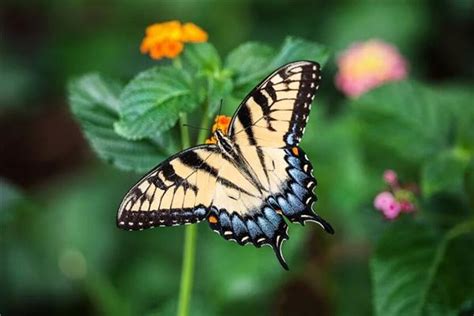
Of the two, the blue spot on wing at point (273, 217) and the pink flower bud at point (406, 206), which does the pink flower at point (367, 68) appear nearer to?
the pink flower bud at point (406, 206)

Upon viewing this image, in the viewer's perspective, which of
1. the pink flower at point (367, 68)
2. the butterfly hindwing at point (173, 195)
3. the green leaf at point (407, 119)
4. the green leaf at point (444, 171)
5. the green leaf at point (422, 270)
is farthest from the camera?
the pink flower at point (367, 68)

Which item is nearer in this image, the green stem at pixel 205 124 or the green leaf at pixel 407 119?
the green stem at pixel 205 124

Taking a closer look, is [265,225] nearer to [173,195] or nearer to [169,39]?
[173,195]

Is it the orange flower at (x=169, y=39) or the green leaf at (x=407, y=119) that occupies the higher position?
the orange flower at (x=169, y=39)

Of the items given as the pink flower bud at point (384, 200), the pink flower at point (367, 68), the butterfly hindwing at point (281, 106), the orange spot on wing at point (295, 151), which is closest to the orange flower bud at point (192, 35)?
the butterfly hindwing at point (281, 106)

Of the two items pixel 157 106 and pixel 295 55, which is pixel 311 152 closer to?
pixel 295 55

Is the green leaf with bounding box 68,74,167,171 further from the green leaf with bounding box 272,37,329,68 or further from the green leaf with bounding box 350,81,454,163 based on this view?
the green leaf with bounding box 350,81,454,163
